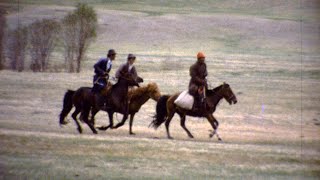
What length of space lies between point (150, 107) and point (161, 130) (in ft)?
19.0

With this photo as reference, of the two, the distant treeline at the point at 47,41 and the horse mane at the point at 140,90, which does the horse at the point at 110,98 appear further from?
the distant treeline at the point at 47,41

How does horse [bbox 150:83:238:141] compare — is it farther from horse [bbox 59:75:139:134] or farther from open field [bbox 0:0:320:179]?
horse [bbox 59:75:139:134]

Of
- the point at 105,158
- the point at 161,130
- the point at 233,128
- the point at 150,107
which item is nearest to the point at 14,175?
the point at 105,158

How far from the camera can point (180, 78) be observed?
38281 millimetres

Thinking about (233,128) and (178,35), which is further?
(178,35)

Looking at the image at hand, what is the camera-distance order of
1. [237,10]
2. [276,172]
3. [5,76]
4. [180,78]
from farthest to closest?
[237,10] → [180,78] → [5,76] → [276,172]

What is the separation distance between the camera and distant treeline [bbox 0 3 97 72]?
127 ft

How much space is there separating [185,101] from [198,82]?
1.96 ft

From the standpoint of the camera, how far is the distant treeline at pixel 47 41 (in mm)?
38656

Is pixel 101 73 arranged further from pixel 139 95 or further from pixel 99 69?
pixel 139 95

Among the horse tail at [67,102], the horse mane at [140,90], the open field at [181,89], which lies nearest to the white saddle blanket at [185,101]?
the horse mane at [140,90]

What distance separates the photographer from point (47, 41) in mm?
41625

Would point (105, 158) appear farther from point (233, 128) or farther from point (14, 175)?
point (233, 128)

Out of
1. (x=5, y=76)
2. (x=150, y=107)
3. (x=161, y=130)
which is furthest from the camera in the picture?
(x=5, y=76)
